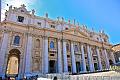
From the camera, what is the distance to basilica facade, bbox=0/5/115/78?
2052 centimetres

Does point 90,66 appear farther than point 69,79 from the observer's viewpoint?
Yes

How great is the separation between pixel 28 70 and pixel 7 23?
8815mm

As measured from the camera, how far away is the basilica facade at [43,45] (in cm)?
2052

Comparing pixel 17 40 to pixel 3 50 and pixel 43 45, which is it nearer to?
pixel 3 50

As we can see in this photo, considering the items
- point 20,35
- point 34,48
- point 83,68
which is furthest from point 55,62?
point 20,35

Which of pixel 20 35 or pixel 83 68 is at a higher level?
pixel 20 35

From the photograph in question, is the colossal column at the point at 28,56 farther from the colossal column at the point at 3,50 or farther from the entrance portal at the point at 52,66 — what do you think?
the entrance portal at the point at 52,66

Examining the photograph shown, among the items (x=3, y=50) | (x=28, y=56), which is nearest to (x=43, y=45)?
(x=28, y=56)

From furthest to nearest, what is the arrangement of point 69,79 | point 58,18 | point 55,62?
point 58,18, point 55,62, point 69,79

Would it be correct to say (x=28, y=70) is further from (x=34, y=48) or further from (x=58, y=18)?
(x=58, y=18)

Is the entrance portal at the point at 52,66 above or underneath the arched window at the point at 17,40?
underneath

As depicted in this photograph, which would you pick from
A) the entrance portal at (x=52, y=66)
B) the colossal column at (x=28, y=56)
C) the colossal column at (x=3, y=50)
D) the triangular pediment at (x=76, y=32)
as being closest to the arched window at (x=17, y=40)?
the colossal column at (x=3, y=50)

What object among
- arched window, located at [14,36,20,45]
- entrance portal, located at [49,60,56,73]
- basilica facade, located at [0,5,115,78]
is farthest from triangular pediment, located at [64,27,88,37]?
arched window, located at [14,36,20,45]

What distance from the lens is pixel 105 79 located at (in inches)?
251
